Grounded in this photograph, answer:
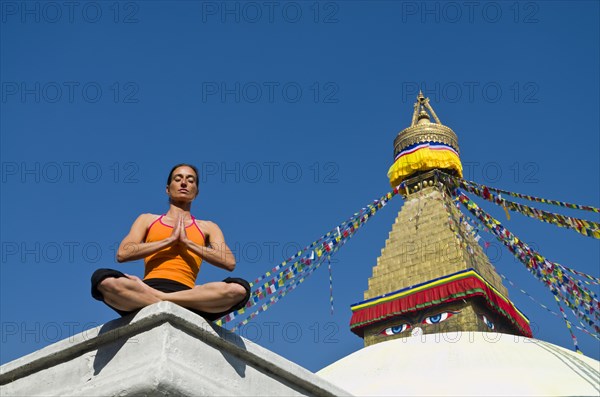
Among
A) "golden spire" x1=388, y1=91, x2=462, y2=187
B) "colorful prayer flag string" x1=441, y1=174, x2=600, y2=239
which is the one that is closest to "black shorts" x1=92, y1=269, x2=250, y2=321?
"colorful prayer flag string" x1=441, y1=174, x2=600, y2=239

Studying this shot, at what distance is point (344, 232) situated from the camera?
14.3m

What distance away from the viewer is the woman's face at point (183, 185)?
344 centimetres

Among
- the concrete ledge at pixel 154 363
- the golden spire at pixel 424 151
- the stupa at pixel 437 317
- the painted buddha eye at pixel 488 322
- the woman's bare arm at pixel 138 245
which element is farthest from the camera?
the golden spire at pixel 424 151

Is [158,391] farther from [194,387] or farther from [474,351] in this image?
[474,351]

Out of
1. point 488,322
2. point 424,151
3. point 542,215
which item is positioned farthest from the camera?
point 424,151

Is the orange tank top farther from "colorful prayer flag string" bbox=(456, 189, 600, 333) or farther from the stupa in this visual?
"colorful prayer flag string" bbox=(456, 189, 600, 333)

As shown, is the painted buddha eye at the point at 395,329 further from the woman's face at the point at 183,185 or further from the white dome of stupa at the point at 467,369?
the woman's face at the point at 183,185

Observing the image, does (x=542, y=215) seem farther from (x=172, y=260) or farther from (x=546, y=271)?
(x=172, y=260)

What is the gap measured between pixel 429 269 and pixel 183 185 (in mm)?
10718

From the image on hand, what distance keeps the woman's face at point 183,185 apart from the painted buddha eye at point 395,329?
10133mm

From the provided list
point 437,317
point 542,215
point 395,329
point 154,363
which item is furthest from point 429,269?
point 154,363

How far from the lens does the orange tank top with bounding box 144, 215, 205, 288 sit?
311 cm

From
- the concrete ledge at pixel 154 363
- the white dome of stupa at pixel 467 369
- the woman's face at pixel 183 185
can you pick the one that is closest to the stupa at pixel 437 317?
the white dome of stupa at pixel 467 369

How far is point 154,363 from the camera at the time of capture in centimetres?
243
